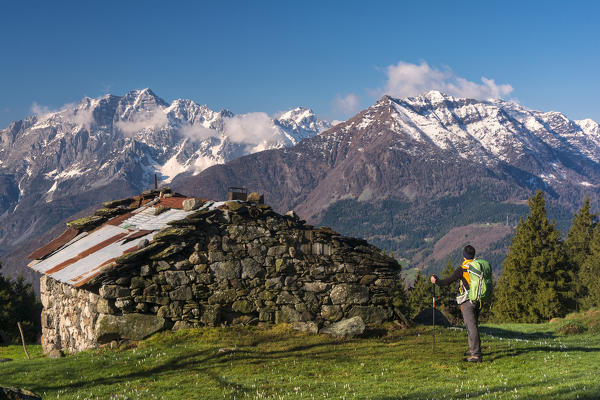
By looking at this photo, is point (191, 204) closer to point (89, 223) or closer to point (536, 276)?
point (89, 223)

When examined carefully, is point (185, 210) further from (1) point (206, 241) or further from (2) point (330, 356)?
(2) point (330, 356)

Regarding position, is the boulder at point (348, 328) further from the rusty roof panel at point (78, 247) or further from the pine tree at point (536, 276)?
the pine tree at point (536, 276)

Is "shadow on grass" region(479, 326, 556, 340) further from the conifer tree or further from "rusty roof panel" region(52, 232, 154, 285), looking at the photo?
the conifer tree

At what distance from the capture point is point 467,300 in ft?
49.4

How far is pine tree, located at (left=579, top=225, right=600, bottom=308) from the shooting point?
48412 millimetres

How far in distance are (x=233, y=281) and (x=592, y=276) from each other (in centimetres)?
4766

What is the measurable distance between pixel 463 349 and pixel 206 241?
11.4m

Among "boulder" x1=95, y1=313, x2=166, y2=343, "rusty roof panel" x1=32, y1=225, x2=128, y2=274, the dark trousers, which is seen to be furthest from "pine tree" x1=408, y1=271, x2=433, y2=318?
the dark trousers

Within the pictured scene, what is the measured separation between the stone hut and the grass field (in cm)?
104

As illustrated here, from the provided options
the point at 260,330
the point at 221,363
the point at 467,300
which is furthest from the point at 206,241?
the point at 467,300

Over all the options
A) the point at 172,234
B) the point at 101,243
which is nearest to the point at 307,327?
the point at 172,234

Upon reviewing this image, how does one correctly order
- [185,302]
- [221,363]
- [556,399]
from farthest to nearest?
[185,302], [221,363], [556,399]

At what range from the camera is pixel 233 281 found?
21375mm

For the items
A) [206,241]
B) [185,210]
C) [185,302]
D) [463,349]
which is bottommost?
[463,349]
